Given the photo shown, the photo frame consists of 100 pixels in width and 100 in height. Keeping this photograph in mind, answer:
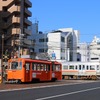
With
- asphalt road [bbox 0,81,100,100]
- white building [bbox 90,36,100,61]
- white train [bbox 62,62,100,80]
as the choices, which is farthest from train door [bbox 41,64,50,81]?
white building [bbox 90,36,100,61]

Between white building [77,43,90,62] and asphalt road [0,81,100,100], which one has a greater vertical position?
white building [77,43,90,62]

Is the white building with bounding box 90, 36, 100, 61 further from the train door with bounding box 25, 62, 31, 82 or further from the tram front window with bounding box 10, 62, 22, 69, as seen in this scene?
the tram front window with bounding box 10, 62, 22, 69

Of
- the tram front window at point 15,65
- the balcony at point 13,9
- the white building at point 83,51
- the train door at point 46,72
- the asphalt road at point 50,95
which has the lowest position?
the asphalt road at point 50,95

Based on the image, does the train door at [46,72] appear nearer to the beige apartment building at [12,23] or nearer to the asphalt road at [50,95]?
the asphalt road at [50,95]

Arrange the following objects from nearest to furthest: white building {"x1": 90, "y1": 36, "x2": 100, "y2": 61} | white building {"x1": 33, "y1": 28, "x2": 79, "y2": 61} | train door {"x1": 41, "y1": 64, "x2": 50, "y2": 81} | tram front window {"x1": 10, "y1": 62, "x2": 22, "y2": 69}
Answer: tram front window {"x1": 10, "y1": 62, "x2": 22, "y2": 69}
train door {"x1": 41, "y1": 64, "x2": 50, "y2": 81}
white building {"x1": 33, "y1": 28, "x2": 79, "y2": 61}
white building {"x1": 90, "y1": 36, "x2": 100, "y2": 61}

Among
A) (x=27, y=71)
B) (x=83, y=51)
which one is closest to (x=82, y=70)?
(x=27, y=71)

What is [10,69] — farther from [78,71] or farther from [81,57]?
[81,57]

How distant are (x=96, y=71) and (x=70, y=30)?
6398cm

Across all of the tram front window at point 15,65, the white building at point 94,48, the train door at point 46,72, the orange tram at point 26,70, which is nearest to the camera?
the orange tram at point 26,70

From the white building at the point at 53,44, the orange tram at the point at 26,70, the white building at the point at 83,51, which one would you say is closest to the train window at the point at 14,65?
the orange tram at the point at 26,70

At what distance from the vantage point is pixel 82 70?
63.8 meters

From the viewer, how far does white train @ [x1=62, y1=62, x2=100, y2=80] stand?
63.3 meters

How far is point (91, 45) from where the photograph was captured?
148m

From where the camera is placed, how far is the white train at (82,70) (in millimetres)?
63309
